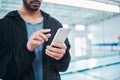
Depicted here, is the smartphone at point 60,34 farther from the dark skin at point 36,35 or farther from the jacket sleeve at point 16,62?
the jacket sleeve at point 16,62

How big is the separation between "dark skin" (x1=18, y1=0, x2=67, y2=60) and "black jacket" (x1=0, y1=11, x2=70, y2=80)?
0.05m

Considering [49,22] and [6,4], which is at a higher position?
[49,22]

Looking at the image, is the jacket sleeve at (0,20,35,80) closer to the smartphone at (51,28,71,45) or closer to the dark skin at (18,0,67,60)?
the dark skin at (18,0,67,60)

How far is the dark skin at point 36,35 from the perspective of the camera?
0.83 m

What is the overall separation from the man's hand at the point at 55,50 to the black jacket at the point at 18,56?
0.08 metres

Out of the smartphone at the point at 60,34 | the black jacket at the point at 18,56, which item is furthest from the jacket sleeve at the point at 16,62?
the smartphone at the point at 60,34

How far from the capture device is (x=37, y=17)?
1106 mm

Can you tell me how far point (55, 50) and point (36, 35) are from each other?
141mm

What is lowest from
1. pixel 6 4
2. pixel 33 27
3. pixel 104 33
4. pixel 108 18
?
pixel 104 33

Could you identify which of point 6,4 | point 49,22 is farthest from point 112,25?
point 49,22

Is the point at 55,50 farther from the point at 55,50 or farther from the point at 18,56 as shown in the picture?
the point at 18,56

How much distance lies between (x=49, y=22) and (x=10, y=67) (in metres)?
0.37

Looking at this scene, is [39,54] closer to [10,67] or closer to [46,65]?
[46,65]

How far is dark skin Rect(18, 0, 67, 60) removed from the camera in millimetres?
830
